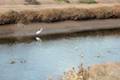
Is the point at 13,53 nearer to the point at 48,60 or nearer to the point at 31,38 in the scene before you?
the point at 48,60

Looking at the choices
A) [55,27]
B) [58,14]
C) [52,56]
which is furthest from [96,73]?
[58,14]

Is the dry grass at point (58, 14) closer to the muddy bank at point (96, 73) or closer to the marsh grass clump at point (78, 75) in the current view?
the muddy bank at point (96, 73)

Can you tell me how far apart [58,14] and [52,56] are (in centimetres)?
854

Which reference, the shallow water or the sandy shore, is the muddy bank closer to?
the shallow water

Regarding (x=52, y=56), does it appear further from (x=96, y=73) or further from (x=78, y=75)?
(x=78, y=75)

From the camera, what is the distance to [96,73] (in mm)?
16344

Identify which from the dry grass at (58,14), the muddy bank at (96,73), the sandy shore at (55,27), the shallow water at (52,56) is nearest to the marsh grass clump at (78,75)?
the muddy bank at (96,73)

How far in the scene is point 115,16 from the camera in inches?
1443

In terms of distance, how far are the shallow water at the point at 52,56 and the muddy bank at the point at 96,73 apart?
2.81 m

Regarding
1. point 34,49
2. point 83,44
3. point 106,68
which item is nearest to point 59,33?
point 83,44

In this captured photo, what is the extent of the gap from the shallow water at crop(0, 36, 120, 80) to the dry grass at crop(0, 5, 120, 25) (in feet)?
9.05

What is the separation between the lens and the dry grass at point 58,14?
103 feet

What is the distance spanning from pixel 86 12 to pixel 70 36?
3750mm

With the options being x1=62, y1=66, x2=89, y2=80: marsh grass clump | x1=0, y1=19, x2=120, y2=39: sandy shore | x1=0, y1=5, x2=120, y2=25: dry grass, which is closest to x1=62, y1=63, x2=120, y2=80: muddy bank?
x1=62, y1=66, x2=89, y2=80: marsh grass clump
